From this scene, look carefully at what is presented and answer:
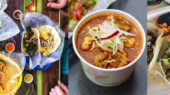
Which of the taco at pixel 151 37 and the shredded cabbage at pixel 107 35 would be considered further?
the taco at pixel 151 37

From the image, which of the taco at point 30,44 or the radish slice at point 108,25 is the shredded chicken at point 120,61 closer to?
the radish slice at point 108,25

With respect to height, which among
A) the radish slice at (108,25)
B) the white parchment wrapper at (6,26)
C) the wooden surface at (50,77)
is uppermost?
the radish slice at (108,25)

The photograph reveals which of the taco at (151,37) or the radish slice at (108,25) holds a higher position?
the radish slice at (108,25)

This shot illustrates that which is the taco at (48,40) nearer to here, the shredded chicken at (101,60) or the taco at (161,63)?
the shredded chicken at (101,60)

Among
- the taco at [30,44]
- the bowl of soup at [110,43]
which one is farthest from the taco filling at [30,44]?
the bowl of soup at [110,43]

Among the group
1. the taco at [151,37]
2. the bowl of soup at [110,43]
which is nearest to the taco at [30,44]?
the bowl of soup at [110,43]

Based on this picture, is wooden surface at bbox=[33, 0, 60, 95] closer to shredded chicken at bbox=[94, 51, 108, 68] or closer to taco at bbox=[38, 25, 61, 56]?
taco at bbox=[38, 25, 61, 56]

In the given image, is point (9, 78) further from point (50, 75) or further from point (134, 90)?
point (134, 90)
